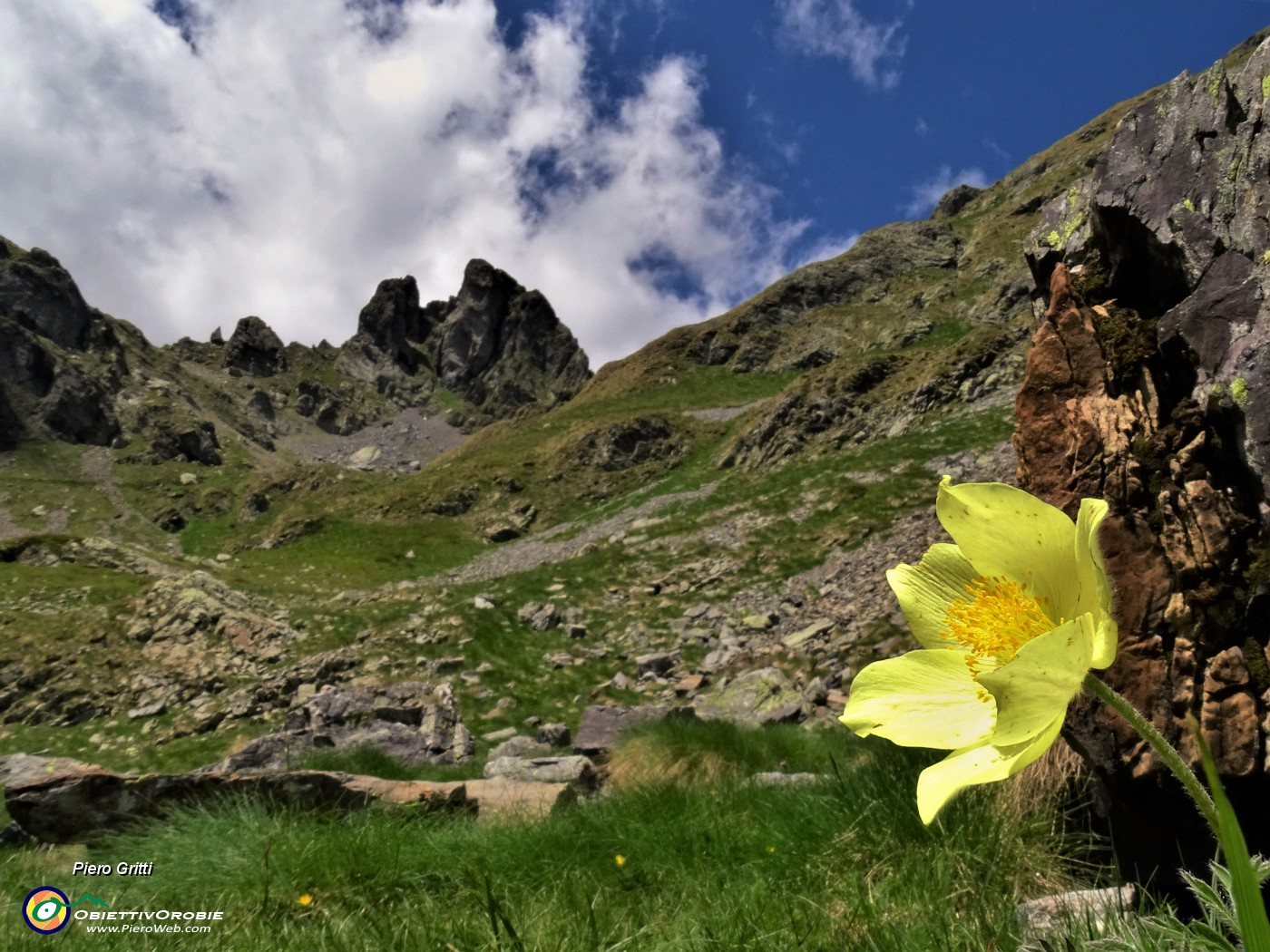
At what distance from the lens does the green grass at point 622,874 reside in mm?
2701

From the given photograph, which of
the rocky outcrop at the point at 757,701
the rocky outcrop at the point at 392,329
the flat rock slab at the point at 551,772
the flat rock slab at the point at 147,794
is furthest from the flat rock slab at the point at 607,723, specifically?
the rocky outcrop at the point at 392,329

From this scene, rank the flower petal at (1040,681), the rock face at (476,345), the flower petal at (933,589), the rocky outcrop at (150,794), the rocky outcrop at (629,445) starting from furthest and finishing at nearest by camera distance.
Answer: the rock face at (476,345) < the rocky outcrop at (629,445) < the rocky outcrop at (150,794) < the flower petal at (933,589) < the flower petal at (1040,681)

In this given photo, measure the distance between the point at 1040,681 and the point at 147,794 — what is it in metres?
7.26

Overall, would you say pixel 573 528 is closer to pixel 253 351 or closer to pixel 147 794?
pixel 147 794

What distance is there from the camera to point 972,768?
1552mm

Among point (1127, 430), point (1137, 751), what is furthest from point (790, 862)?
point (1127, 430)

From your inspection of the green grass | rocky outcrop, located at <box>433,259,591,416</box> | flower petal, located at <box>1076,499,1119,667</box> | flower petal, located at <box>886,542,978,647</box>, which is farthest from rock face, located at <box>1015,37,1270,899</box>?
rocky outcrop, located at <box>433,259,591,416</box>

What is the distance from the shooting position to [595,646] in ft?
53.3

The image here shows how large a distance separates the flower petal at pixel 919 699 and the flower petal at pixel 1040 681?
373 millimetres

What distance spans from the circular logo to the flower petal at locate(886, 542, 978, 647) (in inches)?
154

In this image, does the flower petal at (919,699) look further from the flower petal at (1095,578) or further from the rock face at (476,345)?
the rock face at (476,345)

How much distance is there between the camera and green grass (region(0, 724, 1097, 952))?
2701 millimetres

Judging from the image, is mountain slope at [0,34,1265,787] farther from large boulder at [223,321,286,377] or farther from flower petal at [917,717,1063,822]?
large boulder at [223,321,286,377]

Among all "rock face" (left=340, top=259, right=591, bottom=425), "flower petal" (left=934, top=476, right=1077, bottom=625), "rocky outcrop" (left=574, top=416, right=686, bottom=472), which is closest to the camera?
"flower petal" (left=934, top=476, right=1077, bottom=625)
